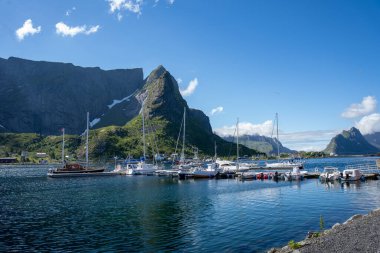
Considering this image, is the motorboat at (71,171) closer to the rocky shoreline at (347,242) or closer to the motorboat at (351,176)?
the motorboat at (351,176)

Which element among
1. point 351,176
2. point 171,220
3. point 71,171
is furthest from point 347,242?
point 71,171

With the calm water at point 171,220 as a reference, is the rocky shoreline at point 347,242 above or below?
above

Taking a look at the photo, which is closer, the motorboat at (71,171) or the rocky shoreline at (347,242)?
the rocky shoreline at (347,242)

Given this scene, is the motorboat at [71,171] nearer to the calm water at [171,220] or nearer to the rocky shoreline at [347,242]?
the calm water at [171,220]

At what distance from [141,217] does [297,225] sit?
20.4 metres

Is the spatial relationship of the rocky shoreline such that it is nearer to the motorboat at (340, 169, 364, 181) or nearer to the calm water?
the calm water

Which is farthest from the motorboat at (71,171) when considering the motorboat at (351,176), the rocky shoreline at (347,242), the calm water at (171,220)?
the rocky shoreline at (347,242)

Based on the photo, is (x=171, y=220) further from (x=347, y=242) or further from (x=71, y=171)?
(x=71, y=171)

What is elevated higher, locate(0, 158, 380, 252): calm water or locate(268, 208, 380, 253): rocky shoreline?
locate(268, 208, 380, 253): rocky shoreline

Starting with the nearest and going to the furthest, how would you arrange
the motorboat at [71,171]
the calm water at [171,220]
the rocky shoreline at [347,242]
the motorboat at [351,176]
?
the rocky shoreline at [347,242]
the calm water at [171,220]
the motorboat at [351,176]
the motorboat at [71,171]

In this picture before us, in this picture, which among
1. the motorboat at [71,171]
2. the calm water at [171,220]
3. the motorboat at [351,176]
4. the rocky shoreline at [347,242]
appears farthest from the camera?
the motorboat at [71,171]

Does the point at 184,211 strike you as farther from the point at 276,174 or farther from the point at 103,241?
the point at 276,174

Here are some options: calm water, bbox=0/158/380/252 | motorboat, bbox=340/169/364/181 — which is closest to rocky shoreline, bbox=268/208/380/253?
calm water, bbox=0/158/380/252

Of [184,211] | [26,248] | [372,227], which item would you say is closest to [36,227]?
[26,248]
